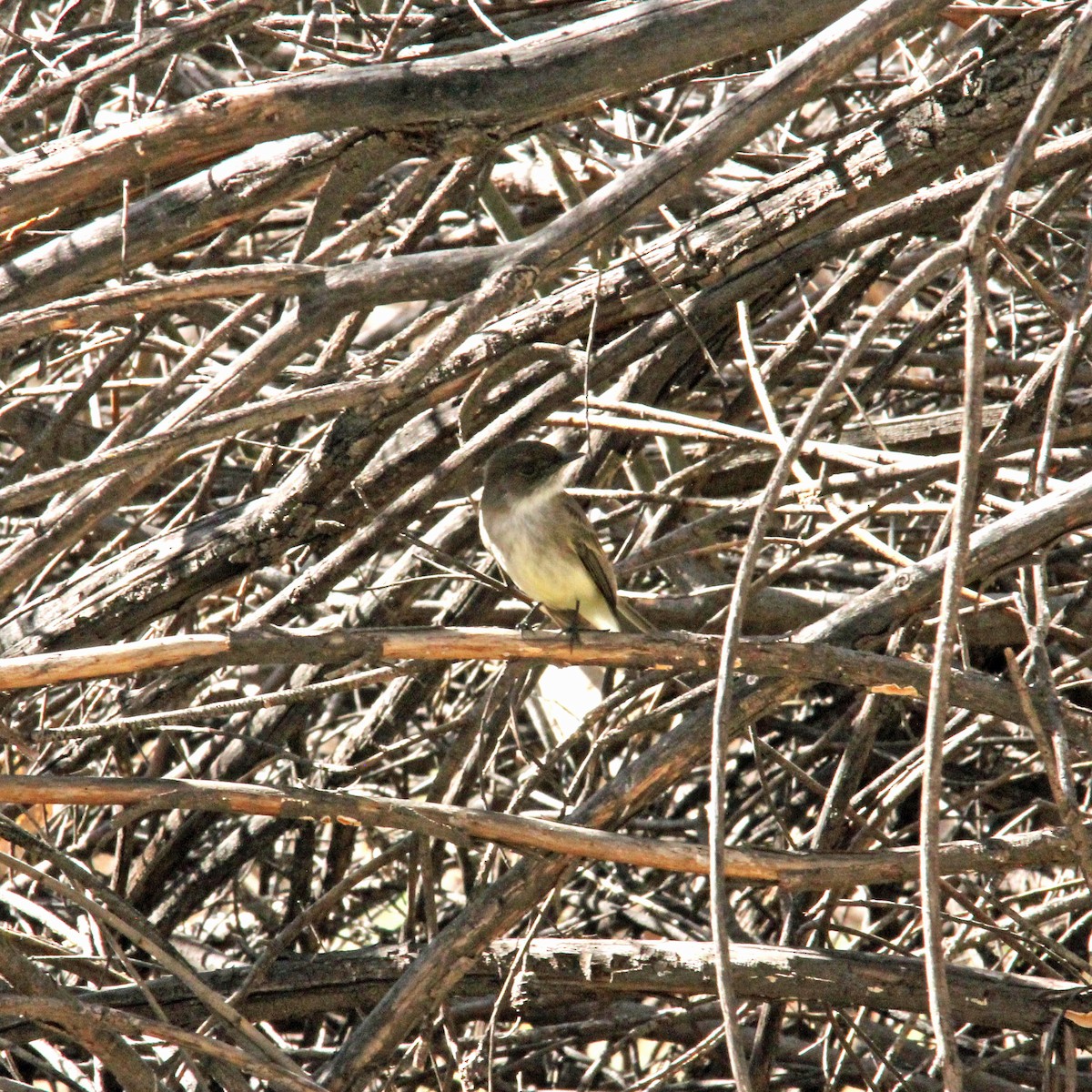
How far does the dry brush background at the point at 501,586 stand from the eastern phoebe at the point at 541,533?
148 millimetres

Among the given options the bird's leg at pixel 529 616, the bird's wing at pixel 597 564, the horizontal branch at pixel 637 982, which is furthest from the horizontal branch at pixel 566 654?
the bird's leg at pixel 529 616

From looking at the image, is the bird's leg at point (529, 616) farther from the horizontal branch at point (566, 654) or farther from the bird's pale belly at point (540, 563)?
the horizontal branch at point (566, 654)

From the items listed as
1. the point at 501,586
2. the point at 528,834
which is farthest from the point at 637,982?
the point at 501,586

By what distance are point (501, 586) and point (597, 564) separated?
100 centimetres

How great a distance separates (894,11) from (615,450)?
194 cm

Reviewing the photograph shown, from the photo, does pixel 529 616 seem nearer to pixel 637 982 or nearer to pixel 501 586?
pixel 501 586

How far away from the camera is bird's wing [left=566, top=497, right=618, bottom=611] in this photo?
4.87 meters

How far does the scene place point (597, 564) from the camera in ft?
16.2

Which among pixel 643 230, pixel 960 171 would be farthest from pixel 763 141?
pixel 960 171

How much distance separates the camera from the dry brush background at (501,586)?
3.07 metres

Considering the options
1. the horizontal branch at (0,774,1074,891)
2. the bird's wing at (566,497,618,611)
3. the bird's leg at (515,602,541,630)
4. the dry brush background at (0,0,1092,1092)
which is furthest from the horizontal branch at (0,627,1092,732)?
the bird's leg at (515,602,541,630)

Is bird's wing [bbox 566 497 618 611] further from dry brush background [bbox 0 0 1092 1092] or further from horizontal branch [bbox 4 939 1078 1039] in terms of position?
horizontal branch [bbox 4 939 1078 1039]

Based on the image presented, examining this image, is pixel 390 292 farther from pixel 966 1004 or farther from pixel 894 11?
pixel 966 1004

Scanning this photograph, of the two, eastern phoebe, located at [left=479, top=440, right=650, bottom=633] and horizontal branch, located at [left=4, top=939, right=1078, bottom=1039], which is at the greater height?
eastern phoebe, located at [left=479, top=440, right=650, bottom=633]
